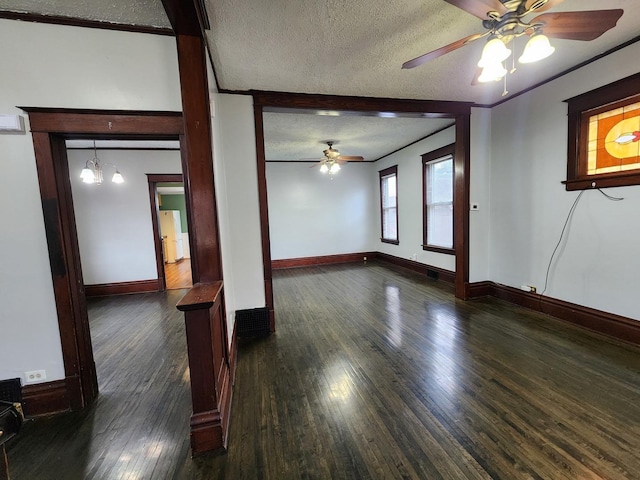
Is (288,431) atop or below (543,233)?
below

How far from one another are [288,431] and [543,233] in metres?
3.55

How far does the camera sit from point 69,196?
2012 millimetres

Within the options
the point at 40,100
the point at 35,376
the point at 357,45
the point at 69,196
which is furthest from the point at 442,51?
the point at 35,376

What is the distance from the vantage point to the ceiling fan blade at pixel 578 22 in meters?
1.55

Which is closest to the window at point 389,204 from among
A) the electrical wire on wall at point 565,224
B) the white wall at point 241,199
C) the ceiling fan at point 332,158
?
the ceiling fan at point 332,158

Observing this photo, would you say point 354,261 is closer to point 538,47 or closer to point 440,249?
point 440,249

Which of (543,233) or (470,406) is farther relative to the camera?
(543,233)

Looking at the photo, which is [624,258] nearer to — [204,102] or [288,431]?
[288,431]

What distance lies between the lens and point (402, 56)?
7.93ft

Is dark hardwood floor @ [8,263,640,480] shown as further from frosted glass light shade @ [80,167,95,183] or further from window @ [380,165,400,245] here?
window @ [380,165,400,245]

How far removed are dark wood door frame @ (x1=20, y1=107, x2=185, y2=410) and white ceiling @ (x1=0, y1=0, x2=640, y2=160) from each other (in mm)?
647

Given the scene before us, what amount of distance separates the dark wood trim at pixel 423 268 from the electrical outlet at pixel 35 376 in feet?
16.9

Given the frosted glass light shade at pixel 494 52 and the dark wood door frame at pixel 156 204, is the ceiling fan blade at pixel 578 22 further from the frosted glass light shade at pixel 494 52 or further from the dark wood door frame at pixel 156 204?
the dark wood door frame at pixel 156 204

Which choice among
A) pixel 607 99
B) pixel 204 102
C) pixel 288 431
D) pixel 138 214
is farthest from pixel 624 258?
pixel 138 214
